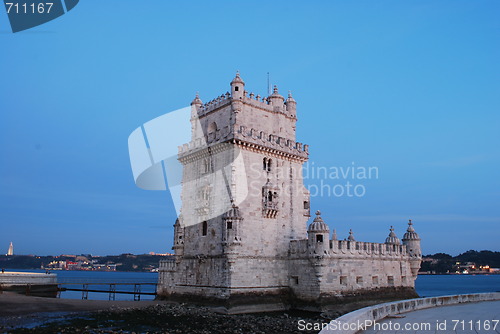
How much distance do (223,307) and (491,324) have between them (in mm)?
20321

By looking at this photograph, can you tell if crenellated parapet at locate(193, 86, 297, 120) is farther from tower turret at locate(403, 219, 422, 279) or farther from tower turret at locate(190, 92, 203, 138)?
tower turret at locate(403, 219, 422, 279)

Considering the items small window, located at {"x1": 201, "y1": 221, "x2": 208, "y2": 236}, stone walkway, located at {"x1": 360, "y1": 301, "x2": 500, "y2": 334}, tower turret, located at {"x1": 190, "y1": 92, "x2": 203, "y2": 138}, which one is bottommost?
stone walkway, located at {"x1": 360, "y1": 301, "x2": 500, "y2": 334}

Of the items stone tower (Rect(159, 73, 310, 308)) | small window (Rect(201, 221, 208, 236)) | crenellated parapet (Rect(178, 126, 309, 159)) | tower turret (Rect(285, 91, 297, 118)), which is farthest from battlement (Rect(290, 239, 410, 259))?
tower turret (Rect(285, 91, 297, 118))

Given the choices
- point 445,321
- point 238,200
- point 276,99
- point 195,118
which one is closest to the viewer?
point 445,321

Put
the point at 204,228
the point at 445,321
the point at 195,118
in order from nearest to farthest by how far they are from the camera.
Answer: the point at 445,321 < the point at 204,228 < the point at 195,118

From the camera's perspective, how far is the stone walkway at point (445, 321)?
608 inches

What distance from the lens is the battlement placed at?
3509 cm

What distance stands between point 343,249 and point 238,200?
33.9 feet

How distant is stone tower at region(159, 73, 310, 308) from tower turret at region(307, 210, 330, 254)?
3204 millimetres

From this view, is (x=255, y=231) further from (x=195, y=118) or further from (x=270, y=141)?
(x=195, y=118)

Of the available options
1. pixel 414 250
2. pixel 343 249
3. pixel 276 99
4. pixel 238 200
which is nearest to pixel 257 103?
pixel 276 99

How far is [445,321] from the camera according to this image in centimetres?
1734

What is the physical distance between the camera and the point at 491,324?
54.5 feet

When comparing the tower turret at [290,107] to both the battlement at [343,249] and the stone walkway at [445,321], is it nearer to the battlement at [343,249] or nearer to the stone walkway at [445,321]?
the battlement at [343,249]
